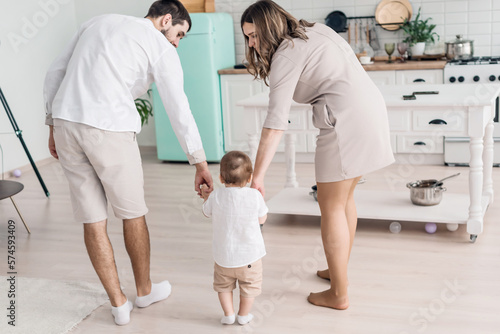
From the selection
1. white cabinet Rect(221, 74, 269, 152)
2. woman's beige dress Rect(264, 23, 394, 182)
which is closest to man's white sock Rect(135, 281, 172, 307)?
woman's beige dress Rect(264, 23, 394, 182)

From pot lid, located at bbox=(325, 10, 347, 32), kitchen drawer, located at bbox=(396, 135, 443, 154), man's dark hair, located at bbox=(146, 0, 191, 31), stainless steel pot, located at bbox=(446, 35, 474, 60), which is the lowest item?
kitchen drawer, located at bbox=(396, 135, 443, 154)

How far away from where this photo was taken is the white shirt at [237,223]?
2336 mm

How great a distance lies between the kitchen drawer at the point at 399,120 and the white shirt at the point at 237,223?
4.20 ft

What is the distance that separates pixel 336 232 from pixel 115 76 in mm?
1060

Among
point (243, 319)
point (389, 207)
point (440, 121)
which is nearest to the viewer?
point (243, 319)

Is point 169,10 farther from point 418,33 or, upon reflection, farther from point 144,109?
point 418,33

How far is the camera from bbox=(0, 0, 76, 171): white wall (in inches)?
213

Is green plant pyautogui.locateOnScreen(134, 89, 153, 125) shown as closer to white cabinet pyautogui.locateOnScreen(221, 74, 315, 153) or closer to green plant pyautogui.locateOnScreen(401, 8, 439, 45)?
white cabinet pyautogui.locateOnScreen(221, 74, 315, 153)

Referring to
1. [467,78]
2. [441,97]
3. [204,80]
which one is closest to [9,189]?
[204,80]

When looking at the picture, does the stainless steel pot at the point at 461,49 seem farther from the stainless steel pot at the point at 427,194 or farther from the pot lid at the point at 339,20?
the stainless steel pot at the point at 427,194

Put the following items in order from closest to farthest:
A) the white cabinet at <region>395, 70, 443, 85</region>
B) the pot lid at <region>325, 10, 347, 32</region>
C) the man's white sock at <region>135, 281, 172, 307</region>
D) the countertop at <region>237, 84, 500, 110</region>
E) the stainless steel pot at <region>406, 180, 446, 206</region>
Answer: the man's white sock at <region>135, 281, 172, 307</region>
the countertop at <region>237, 84, 500, 110</region>
the stainless steel pot at <region>406, 180, 446, 206</region>
the white cabinet at <region>395, 70, 443, 85</region>
the pot lid at <region>325, 10, 347, 32</region>

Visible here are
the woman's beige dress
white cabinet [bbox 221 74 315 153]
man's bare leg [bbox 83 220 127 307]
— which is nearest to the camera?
the woman's beige dress

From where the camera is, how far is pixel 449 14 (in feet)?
17.8

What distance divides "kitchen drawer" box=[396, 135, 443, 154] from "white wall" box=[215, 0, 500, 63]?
95cm
